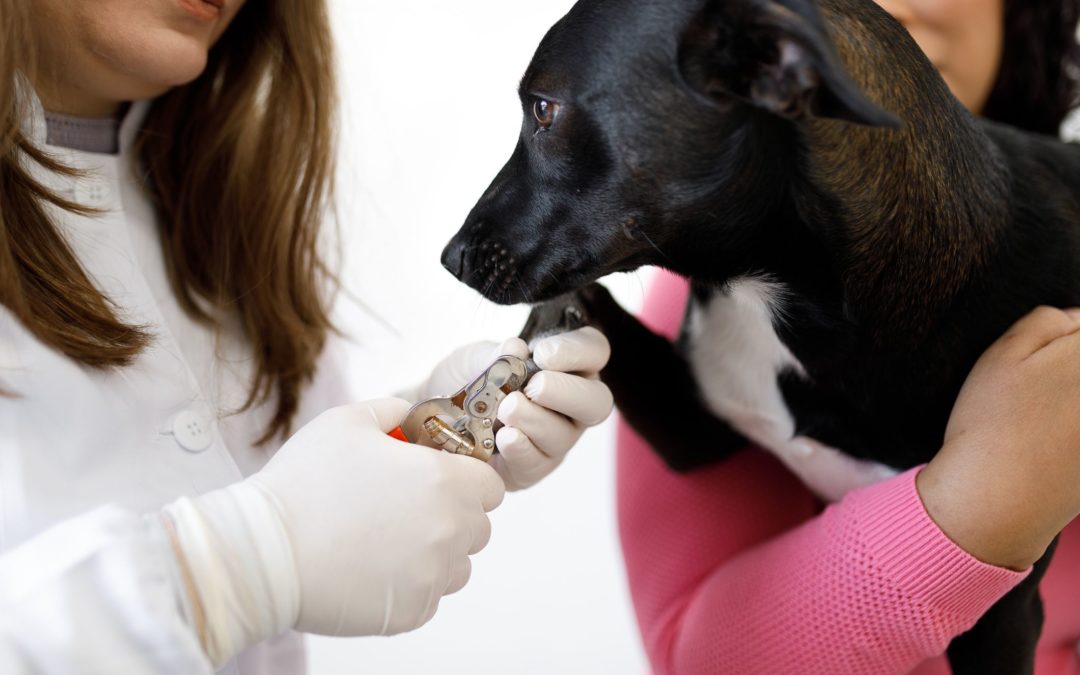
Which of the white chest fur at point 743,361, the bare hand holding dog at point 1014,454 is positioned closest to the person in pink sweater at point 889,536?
the bare hand holding dog at point 1014,454

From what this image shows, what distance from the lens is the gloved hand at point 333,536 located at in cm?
75

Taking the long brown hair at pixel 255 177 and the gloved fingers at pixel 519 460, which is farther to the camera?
the long brown hair at pixel 255 177

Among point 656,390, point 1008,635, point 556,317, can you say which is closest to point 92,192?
point 556,317

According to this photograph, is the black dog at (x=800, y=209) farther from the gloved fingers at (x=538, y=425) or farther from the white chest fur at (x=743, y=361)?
the gloved fingers at (x=538, y=425)

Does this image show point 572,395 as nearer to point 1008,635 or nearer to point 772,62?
point 772,62

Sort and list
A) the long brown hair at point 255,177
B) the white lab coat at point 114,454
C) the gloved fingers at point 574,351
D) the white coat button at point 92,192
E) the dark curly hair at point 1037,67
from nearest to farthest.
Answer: the white lab coat at point 114,454, the gloved fingers at point 574,351, the white coat button at point 92,192, the long brown hair at point 255,177, the dark curly hair at point 1037,67

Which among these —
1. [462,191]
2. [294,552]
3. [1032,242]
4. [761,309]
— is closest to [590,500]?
[462,191]

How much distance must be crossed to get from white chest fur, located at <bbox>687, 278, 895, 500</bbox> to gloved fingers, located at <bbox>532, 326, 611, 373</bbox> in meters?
0.16

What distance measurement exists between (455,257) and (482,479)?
0.24 m

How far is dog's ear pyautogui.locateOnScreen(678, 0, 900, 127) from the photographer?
0.73 meters

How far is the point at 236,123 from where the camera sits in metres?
1.25

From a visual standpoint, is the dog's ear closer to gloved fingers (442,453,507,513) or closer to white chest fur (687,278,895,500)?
white chest fur (687,278,895,500)

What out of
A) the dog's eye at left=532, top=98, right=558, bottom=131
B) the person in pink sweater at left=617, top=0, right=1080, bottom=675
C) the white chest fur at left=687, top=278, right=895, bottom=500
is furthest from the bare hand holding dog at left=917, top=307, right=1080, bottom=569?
the dog's eye at left=532, top=98, right=558, bottom=131

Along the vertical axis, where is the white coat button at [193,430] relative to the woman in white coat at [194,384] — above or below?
below
